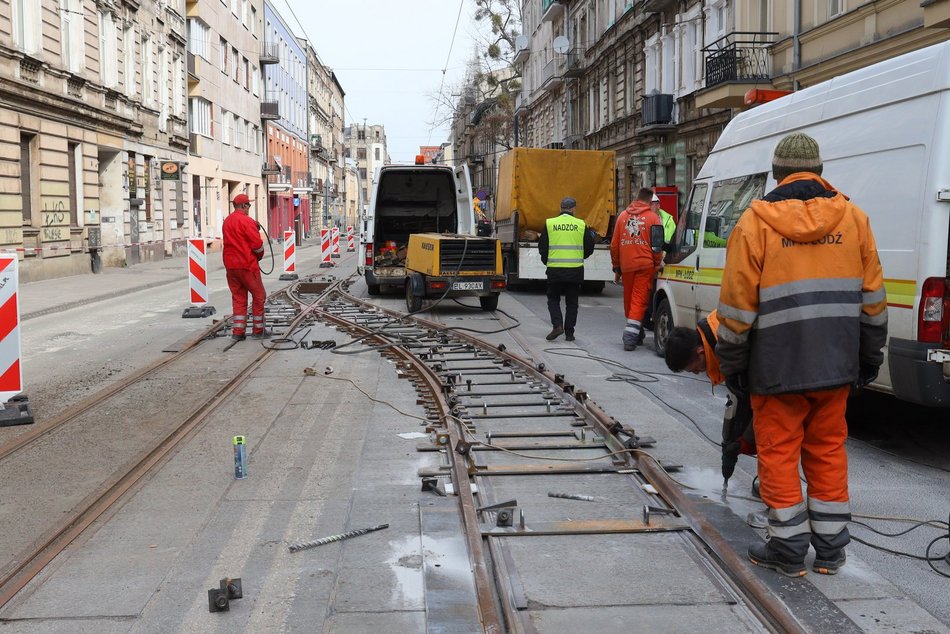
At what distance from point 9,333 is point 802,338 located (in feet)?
20.2

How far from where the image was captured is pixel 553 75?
46281mm

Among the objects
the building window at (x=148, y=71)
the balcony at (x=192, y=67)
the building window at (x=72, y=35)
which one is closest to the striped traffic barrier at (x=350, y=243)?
the balcony at (x=192, y=67)

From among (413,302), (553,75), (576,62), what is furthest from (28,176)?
(553,75)

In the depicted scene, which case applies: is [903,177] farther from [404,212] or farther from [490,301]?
[404,212]

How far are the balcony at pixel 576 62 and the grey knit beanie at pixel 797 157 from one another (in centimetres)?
3783

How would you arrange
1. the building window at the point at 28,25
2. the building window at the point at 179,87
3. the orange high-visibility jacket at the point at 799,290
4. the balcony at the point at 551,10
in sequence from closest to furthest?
the orange high-visibility jacket at the point at 799,290, the building window at the point at 28,25, the building window at the point at 179,87, the balcony at the point at 551,10

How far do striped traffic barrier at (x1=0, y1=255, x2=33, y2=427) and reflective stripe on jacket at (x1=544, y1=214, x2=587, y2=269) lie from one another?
634 cm

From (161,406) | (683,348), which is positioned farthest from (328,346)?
(683,348)

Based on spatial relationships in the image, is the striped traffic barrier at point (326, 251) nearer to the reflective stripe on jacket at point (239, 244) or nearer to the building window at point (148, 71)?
the building window at point (148, 71)

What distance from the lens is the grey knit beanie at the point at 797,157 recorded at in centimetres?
424

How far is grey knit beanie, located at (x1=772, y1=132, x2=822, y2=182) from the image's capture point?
4.24 metres

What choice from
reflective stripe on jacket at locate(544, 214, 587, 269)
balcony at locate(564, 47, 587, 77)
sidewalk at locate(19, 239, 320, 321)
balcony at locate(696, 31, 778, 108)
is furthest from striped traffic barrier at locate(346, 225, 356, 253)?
reflective stripe on jacket at locate(544, 214, 587, 269)

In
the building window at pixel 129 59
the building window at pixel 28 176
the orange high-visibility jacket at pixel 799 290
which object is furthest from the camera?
the building window at pixel 129 59

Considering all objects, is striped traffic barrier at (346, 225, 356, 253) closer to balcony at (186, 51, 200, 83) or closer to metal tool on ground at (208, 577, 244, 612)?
balcony at (186, 51, 200, 83)
